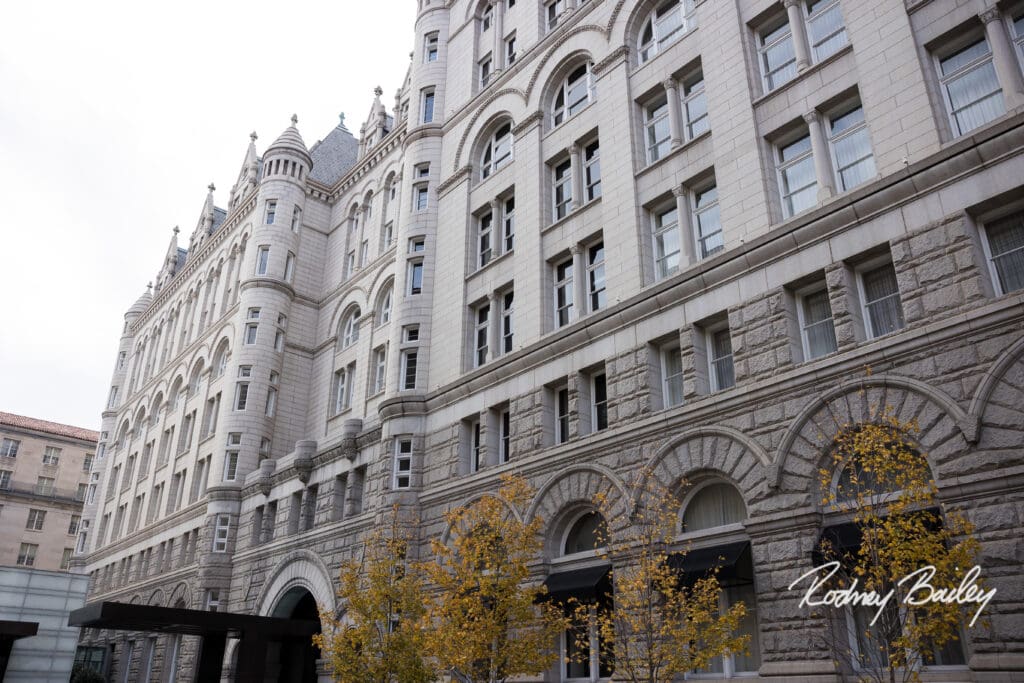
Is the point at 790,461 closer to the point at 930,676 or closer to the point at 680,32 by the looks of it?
the point at 930,676

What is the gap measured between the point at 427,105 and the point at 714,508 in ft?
81.8

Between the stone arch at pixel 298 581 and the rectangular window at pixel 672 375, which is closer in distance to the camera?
the rectangular window at pixel 672 375

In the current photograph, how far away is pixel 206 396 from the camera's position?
50094 millimetres

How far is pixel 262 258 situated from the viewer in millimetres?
48281

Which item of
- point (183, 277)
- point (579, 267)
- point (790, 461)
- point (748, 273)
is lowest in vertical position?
point (790, 461)

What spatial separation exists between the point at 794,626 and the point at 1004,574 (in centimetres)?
405

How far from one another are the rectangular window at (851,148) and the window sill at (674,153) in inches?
144

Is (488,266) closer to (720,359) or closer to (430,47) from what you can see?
(720,359)

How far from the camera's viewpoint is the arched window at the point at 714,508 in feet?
62.7

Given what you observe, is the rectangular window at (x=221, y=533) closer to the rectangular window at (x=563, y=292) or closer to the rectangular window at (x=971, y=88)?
the rectangular window at (x=563, y=292)

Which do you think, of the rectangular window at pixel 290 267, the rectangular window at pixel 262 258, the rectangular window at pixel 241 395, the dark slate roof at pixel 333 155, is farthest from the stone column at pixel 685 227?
the dark slate roof at pixel 333 155

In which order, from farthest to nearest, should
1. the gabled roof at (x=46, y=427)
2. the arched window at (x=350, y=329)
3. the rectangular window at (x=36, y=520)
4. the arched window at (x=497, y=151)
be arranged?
1. the gabled roof at (x=46, y=427)
2. the rectangular window at (x=36, y=520)
3. the arched window at (x=350, y=329)
4. the arched window at (x=497, y=151)

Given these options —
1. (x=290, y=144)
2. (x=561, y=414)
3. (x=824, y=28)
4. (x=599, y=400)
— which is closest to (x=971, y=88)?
(x=824, y=28)

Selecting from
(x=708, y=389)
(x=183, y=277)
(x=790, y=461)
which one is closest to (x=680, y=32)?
(x=708, y=389)
